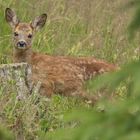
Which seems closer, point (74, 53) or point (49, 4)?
point (74, 53)

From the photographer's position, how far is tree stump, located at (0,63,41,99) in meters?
6.46

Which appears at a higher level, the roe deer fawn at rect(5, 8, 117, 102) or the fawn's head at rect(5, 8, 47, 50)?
the fawn's head at rect(5, 8, 47, 50)

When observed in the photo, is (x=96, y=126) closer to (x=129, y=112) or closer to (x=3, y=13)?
(x=129, y=112)

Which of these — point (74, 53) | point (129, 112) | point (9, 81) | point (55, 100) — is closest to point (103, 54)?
point (74, 53)

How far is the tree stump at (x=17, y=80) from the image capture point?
646cm

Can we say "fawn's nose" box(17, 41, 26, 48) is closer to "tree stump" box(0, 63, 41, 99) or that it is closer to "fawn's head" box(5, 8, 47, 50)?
"fawn's head" box(5, 8, 47, 50)

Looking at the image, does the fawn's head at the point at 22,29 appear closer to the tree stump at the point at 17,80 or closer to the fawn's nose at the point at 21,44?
the fawn's nose at the point at 21,44

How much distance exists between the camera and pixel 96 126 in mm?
1972

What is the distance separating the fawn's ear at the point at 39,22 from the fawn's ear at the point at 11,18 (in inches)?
9.7

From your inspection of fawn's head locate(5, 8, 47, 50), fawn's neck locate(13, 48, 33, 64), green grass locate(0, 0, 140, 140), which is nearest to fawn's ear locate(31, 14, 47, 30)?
fawn's head locate(5, 8, 47, 50)

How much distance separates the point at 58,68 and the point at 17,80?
1.49 m

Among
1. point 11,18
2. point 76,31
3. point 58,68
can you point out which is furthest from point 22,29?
point 76,31

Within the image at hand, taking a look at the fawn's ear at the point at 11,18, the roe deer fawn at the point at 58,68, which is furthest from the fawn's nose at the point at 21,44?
the fawn's ear at the point at 11,18

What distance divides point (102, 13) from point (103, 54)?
120cm
